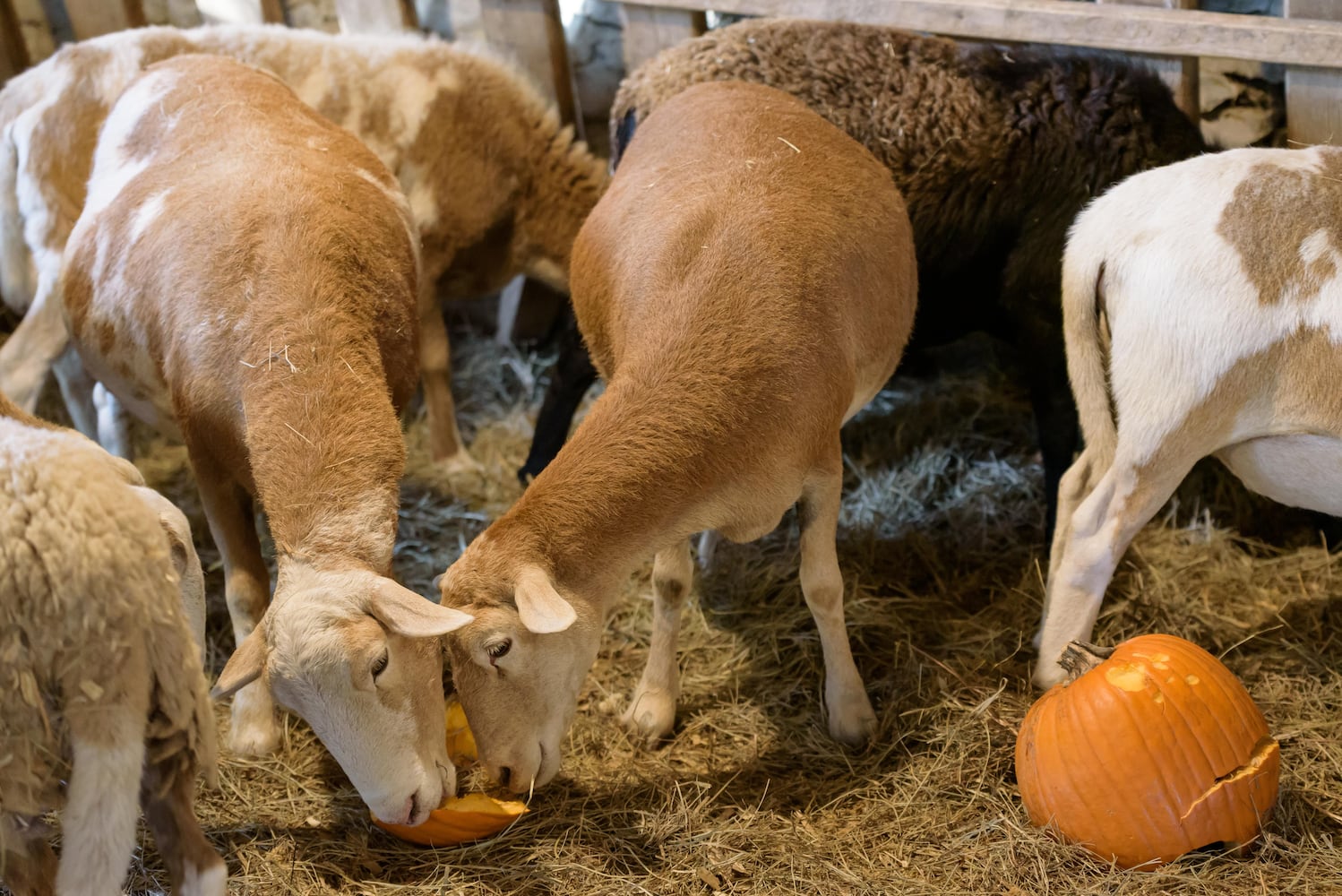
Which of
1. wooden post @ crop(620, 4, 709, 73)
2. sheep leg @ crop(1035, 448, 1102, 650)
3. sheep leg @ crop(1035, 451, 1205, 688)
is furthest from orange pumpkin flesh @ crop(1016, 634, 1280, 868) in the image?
wooden post @ crop(620, 4, 709, 73)

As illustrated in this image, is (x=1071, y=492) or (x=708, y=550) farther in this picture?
(x=708, y=550)

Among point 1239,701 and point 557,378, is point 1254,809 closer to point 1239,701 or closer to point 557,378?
point 1239,701

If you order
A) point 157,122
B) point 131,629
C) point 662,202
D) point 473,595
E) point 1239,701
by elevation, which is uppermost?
point 157,122

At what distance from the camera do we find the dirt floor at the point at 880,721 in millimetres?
3025

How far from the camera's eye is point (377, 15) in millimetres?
5203

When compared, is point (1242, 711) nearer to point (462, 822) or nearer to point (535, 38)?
point (462, 822)

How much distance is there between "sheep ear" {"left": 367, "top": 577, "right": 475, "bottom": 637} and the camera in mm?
2621

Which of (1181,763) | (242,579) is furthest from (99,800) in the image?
(1181,763)

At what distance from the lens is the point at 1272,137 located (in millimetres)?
4430

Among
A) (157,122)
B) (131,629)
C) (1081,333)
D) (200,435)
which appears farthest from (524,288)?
(131,629)

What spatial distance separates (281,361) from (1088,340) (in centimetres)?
228

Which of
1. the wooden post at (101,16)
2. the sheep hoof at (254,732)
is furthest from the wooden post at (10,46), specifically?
the sheep hoof at (254,732)

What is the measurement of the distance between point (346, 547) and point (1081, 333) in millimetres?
2163

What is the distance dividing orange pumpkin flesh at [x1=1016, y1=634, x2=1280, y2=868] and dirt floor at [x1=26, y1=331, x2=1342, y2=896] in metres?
0.09
